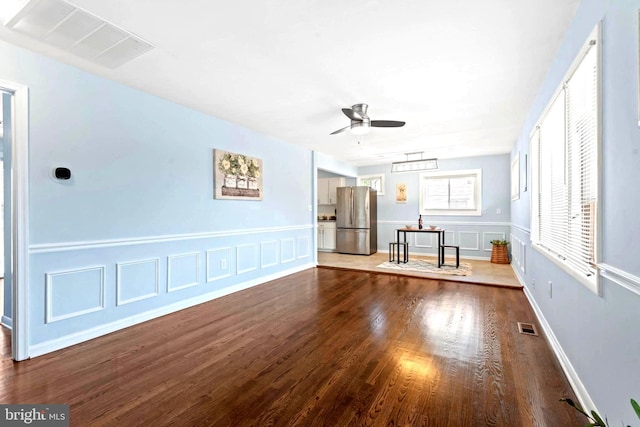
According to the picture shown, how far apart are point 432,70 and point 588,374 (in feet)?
8.11

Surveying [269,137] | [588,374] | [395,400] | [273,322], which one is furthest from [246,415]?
[269,137]

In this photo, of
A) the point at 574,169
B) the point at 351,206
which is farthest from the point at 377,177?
the point at 574,169

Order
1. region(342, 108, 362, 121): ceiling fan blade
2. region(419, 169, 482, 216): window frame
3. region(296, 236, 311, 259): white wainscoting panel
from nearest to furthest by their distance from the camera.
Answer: region(342, 108, 362, 121): ceiling fan blade, region(296, 236, 311, 259): white wainscoting panel, region(419, 169, 482, 216): window frame

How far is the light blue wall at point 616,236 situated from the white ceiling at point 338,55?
0.56m

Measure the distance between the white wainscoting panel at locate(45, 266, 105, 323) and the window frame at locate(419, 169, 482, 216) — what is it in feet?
22.4

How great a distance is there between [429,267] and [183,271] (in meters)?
4.44

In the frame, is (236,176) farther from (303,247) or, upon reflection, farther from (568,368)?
(568,368)

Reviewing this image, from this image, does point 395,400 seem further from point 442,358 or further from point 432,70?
point 432,70

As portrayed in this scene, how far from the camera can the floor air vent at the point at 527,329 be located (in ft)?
8.95

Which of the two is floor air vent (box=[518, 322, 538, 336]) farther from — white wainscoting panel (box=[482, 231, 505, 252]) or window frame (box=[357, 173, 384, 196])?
window frame (box=[357, 173, 384, 196])

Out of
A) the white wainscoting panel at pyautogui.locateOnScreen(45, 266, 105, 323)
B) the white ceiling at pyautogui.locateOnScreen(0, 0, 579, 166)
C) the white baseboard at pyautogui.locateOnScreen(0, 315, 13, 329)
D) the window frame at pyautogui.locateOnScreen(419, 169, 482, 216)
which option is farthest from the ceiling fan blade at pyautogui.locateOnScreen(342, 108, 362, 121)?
the window frame at pyautogui.locateOnScreen(419, 169, 482, 216)

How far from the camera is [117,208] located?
2.88m

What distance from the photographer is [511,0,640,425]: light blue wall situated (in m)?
1.18

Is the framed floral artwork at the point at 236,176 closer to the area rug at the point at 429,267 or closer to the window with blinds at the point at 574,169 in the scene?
the area rug at the point at 429,267
